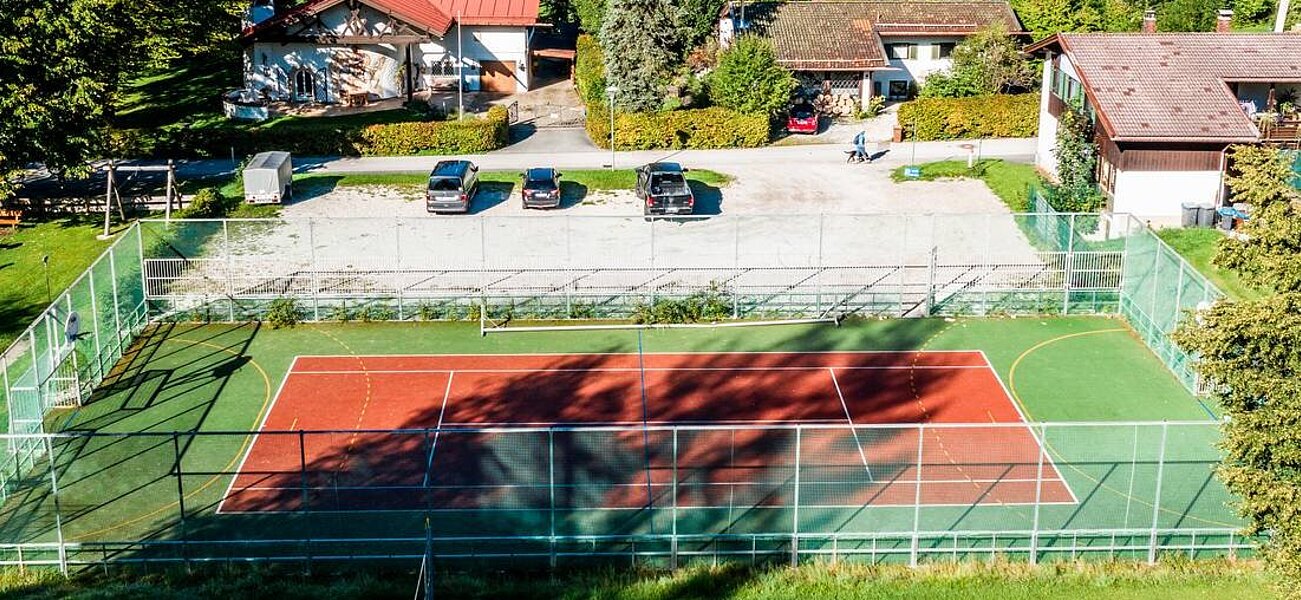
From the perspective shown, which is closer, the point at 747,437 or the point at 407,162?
the point at 747,437

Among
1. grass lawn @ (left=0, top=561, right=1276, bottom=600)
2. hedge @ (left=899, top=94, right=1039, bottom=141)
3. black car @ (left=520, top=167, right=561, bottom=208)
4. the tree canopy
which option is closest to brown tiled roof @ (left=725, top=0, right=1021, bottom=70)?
hedge @ (left=899, top=94, right=1039, bottom=141)

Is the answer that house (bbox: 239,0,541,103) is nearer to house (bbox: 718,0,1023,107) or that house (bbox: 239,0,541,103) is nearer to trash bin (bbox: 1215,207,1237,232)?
house (bbox: 718,0,1023,107)

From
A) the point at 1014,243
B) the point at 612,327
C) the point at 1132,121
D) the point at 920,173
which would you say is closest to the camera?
the point at 612,327

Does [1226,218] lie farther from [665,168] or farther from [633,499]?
[633,499]

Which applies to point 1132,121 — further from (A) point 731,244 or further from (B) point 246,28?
(B) point 246,28

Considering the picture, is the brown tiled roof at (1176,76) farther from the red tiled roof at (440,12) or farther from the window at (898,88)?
the red tiled roof at (440,12)

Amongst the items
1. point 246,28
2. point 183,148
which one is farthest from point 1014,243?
point 246,28
